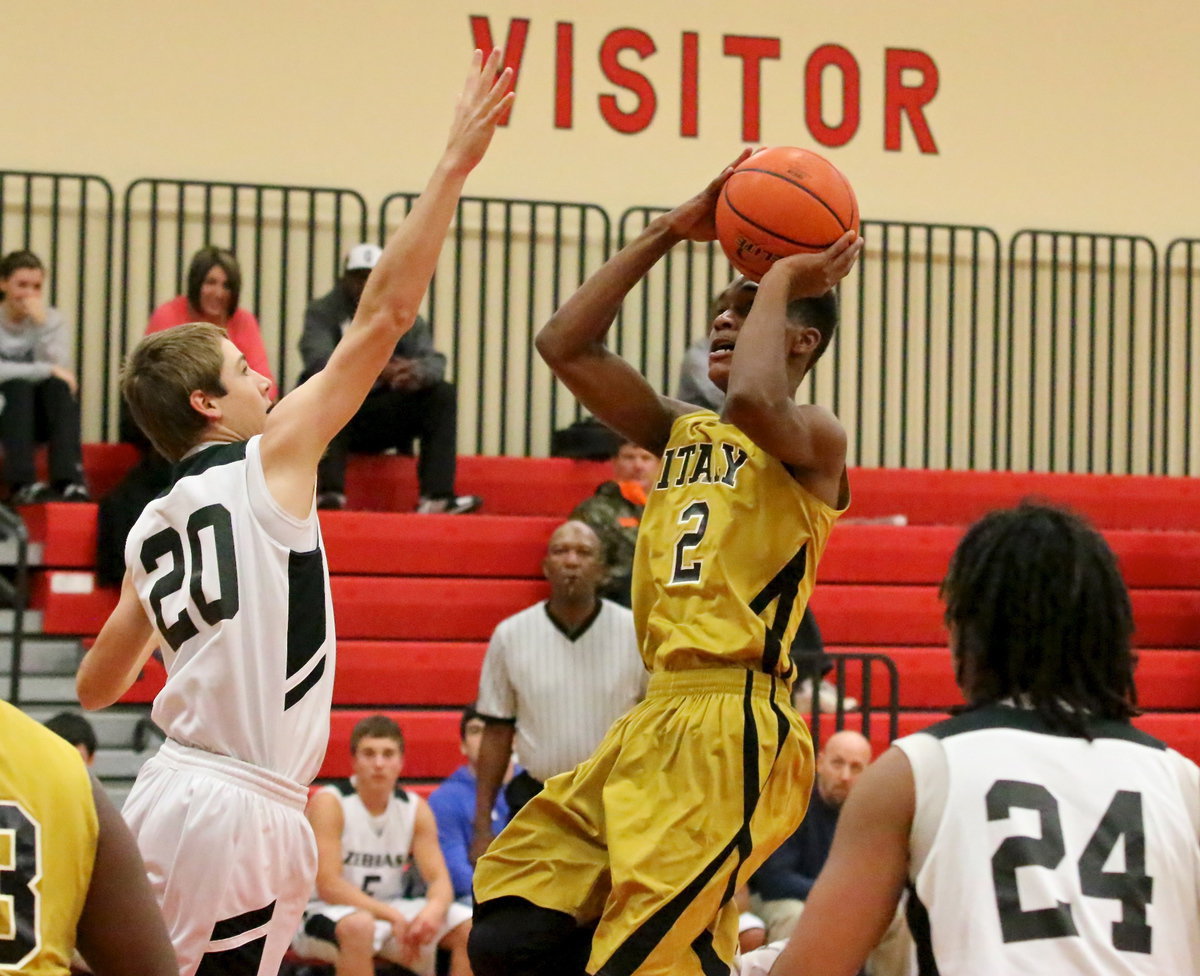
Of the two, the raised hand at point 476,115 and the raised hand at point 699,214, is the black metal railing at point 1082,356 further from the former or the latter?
the raised hand at point 476,115

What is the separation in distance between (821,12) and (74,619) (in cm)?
630

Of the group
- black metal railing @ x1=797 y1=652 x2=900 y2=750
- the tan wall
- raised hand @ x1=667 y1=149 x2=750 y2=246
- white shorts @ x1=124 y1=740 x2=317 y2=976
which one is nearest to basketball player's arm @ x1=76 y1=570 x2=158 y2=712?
white shorts @ x1=124 y1=740 x2=317 y2=976

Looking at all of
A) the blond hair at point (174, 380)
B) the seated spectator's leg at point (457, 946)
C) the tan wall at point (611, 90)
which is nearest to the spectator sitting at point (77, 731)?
the seated spectator's leg at point (457, 946)

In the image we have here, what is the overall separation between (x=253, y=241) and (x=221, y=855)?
7.87m

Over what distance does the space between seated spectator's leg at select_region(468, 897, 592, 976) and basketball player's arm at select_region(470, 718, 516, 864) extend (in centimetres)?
307

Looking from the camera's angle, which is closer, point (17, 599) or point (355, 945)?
point (355, 945)

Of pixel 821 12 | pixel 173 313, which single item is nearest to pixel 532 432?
pixel 173 313

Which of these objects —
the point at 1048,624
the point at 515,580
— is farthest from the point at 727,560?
the point at 515,580

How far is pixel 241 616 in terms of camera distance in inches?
132

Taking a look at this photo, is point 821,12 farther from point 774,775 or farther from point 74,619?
point 774,775

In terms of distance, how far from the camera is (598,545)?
288 inches

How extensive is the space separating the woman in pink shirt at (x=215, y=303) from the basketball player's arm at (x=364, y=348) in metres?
5.85

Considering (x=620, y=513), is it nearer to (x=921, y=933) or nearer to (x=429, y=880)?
(x=429, y=880)

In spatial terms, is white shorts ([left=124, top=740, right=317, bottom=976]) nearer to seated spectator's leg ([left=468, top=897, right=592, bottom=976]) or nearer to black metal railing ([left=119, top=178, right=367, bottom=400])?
seated spectator's leg ([left=468, top=897, right=592, bottom=976])
